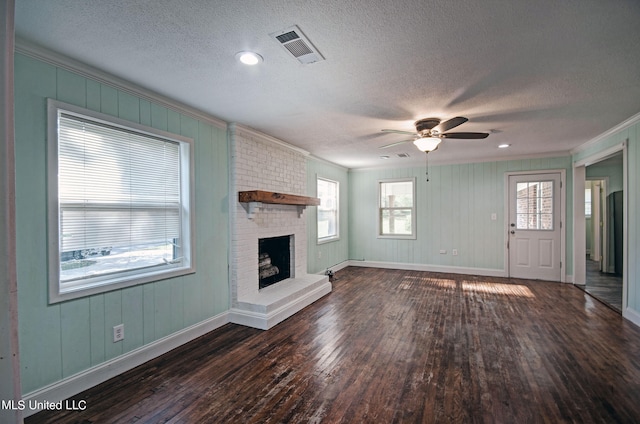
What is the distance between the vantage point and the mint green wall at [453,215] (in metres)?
5.98

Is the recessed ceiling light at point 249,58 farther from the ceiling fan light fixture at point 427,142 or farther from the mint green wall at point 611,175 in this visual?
the mint green wall at point 611,175

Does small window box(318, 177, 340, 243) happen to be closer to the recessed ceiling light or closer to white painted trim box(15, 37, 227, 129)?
white painted trim box(15, 37, 227, 129)

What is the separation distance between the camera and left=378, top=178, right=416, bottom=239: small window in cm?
684

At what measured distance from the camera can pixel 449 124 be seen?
307 centimetres

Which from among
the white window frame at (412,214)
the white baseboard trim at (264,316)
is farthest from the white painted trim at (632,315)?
the white baseboard trim at (264,316)

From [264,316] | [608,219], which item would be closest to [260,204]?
[264,316]

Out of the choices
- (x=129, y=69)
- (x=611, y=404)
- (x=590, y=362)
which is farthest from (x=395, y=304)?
(x=129, y=69)

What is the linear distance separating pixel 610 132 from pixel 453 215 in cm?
286

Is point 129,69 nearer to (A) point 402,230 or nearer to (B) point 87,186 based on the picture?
(B) point 87,186

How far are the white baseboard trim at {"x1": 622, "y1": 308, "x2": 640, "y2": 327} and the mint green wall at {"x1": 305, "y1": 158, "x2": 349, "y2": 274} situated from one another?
454 centimetres

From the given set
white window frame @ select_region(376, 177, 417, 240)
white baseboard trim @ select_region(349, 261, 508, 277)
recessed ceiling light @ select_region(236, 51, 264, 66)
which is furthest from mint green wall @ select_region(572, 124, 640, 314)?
recessed ceiling light @ select_region(236, 51, 264, 66)

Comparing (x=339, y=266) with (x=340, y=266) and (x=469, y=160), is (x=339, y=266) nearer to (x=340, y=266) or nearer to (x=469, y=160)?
(x=340, y=266)

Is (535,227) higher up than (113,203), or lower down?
lower down

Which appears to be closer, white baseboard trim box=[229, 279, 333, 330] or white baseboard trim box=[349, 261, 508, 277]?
white baseboard trim box=[229, 279, 333, 330]
